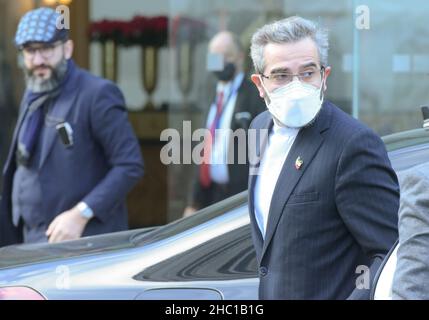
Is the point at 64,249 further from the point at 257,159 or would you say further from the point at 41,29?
the point at 41,29

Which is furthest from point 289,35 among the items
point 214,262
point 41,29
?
point 41,29

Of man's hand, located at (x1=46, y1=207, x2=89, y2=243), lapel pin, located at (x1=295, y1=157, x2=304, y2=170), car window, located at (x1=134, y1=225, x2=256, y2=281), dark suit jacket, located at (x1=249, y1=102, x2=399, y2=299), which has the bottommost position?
man's hand, located at (x1=46, y1=207, x2=89, y2=243)

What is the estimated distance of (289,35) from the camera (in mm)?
2846

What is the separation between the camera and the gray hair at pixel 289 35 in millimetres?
2850

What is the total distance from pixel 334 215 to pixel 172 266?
3.15 feet

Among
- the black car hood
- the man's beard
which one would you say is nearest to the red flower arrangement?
the man's beard

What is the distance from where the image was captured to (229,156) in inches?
256

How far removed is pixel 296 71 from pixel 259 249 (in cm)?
53

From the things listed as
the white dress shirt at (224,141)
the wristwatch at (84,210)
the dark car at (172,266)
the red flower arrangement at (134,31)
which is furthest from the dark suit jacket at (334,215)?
the red flower arrangement at (134,31)

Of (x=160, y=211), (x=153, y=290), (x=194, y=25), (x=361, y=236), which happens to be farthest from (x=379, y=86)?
(x=361, y=236)

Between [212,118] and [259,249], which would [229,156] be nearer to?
[212,118]

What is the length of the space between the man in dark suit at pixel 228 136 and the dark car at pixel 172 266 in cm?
259

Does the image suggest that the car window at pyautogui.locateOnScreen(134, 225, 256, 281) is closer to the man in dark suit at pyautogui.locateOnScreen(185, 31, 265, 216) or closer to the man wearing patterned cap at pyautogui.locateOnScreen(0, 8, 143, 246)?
the man wearing patterned cap at pyautogui.locateOnScreen(0, 8, 143, 246)

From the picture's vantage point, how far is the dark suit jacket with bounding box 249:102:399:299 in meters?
2.74
